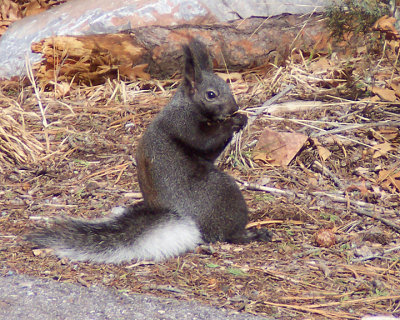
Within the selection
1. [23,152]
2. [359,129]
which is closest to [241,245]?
[359,129]

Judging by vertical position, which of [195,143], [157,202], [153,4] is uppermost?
[153,4]

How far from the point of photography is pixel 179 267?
3477 millimetres

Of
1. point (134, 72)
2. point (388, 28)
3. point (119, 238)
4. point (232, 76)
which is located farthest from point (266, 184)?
point (134, 72)

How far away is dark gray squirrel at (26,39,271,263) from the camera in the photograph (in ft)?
11.8

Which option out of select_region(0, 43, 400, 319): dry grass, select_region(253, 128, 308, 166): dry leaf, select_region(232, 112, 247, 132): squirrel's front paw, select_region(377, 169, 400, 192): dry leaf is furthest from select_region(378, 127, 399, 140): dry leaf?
select_region(232, 112, 247, 132): squirrel's front paw

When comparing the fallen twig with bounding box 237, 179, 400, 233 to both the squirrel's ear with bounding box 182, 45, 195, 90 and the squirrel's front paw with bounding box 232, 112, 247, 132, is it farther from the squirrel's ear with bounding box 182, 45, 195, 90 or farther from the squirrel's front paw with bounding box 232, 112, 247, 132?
the squirrel's ear with bounding box 182, 45, 195, 90

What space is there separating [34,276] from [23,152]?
2134 millimetres

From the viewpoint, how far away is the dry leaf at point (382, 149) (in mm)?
4789

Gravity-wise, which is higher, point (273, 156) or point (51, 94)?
point (51, 94)

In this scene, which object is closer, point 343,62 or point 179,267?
point 179,267

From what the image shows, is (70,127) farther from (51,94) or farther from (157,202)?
(157,202)

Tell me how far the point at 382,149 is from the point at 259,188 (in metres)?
1.12

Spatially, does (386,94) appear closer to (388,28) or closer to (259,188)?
(388,28)

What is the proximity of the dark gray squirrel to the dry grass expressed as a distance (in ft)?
0.39
